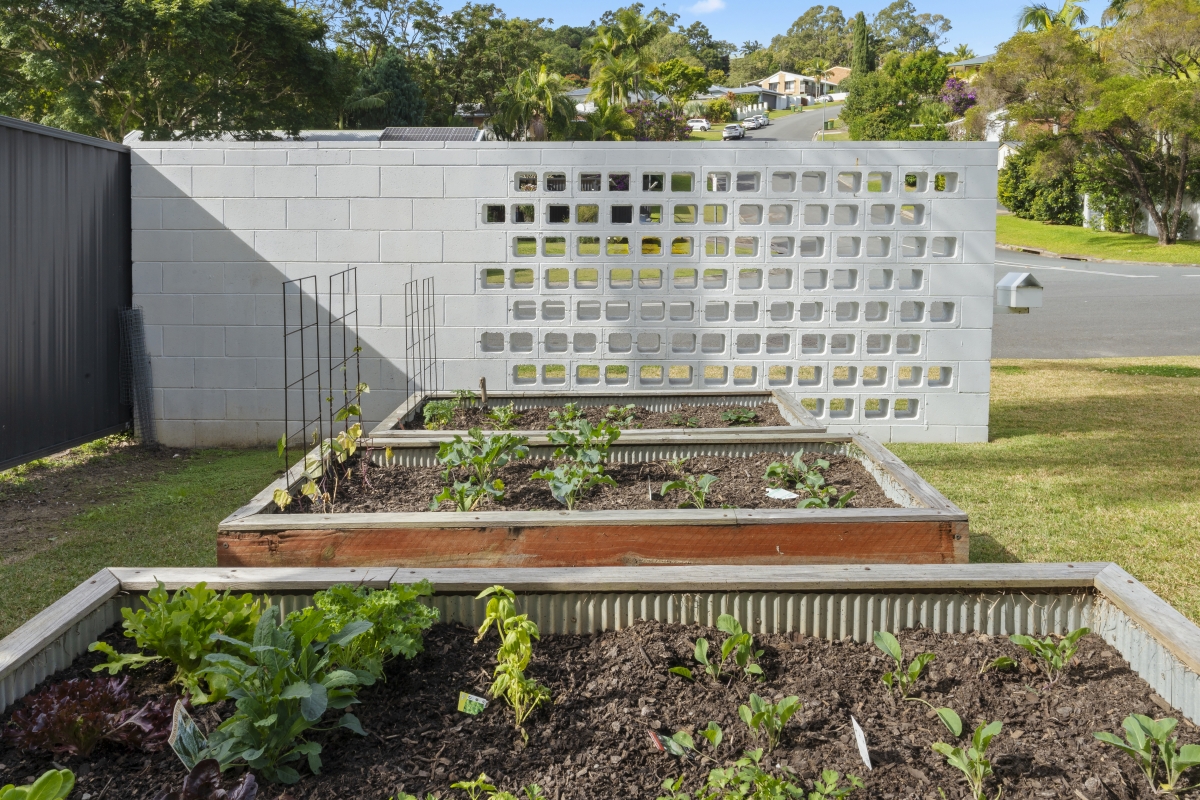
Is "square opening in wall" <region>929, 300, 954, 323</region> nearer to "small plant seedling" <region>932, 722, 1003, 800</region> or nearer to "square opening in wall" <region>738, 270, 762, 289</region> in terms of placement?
"square opening in wall" <region>738, 270, 762, 289</region>

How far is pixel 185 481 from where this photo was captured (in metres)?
6.11

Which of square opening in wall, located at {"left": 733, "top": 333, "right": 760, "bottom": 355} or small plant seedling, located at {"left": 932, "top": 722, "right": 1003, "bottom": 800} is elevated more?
square opening in wall, located at {"left": 733, "top": 333, "right": 760, "bottom": 355}

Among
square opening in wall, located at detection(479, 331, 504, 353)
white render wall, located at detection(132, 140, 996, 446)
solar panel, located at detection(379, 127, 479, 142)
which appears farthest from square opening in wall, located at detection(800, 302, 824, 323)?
solar panel, located at detection(379, 127, 479, 142)

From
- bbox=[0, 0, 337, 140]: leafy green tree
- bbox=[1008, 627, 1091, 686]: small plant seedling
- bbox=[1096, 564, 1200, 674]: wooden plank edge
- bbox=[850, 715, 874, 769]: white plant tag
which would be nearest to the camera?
bbox=[850, 715, 874, 769]: white plant tag

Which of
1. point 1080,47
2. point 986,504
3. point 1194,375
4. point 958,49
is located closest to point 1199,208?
point 1080,47

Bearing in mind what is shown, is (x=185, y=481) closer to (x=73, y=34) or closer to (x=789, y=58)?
(x=73, y=34)

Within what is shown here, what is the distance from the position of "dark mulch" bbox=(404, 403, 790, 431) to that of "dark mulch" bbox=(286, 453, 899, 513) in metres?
0.75

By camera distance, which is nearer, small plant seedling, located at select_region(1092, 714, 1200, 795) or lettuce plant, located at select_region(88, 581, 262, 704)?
small plant seedling, located at select_region(1092, 714, 1200, 795)

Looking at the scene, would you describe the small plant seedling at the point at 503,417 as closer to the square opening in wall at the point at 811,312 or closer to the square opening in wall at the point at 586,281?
the square opening in wall at the point at 586,281

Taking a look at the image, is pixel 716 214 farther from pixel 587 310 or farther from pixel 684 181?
pixel 587 310

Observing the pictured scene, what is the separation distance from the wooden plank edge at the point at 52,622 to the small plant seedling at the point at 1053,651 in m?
2.12

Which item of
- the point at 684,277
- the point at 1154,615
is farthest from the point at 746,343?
the point at 1154,615

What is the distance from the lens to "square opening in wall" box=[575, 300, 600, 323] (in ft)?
23.0

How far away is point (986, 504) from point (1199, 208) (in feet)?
84.3
